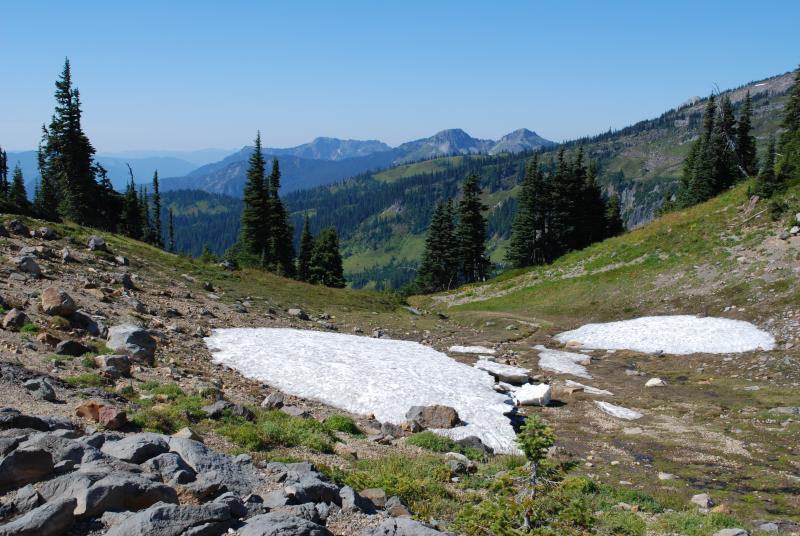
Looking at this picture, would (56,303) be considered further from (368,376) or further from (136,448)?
(368,376)

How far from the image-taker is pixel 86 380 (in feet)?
39.6

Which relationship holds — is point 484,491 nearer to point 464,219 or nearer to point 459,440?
point 459,440

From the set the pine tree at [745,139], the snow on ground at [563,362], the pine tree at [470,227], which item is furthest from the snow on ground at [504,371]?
the pine tree at [745,139]

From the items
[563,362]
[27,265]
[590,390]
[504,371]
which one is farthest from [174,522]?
[563,362]

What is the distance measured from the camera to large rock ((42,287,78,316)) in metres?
15.7

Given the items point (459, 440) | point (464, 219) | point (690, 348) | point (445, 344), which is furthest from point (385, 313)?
point (464, 219)

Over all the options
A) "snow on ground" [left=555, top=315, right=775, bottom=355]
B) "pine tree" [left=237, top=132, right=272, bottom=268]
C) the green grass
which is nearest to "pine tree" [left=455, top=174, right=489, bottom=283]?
"pine tree" [left=237, top=132, right=272, bottom=268]

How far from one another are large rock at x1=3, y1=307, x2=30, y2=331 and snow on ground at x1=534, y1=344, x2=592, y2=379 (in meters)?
20.7

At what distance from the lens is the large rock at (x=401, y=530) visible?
6.91 meters

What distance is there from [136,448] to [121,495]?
1.63 metres

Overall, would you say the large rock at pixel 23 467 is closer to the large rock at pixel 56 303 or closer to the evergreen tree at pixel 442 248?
the large rock at pixel 56 303

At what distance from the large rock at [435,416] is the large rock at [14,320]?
11474 mm

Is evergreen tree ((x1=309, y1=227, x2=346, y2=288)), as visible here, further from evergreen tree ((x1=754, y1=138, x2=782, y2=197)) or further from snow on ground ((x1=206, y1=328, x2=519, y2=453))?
snow on ground ((x1=206, y1=328, x2=519, y2=453))

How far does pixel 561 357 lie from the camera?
2670cm
